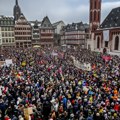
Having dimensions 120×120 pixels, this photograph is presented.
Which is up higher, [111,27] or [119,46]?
[111,27]

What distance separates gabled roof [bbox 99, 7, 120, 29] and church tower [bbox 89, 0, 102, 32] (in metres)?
5.78

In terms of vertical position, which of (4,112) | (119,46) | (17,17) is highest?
(17,17)

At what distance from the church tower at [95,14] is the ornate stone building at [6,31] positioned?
29.8m

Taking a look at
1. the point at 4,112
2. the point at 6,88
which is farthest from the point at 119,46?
the point at 4,112

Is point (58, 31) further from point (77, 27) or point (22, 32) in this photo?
point (22, 32)

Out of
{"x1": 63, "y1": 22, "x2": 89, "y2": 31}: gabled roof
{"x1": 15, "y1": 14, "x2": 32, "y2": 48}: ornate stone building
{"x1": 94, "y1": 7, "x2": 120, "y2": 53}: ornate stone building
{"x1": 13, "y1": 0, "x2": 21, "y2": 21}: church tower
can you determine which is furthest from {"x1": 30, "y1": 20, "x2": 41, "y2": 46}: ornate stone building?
{"x1": 94, "y1": 7, "x2": 120, "y2": 53}: ornate stone building

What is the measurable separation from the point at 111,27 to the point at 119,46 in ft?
22.5

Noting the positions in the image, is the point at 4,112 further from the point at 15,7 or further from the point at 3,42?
the point at 15,7

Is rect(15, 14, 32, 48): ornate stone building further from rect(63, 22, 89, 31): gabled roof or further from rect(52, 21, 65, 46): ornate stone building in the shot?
rect(52, 21, 65, 46): ornate stone building

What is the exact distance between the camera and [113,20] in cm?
5669

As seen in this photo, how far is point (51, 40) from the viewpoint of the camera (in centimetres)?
8825

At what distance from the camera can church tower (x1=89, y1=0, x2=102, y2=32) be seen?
66.8 metres

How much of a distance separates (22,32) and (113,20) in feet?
121

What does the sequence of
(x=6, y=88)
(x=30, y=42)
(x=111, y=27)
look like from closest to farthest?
(x=6, y=88), (x=111, y=27), (x=30, y=42)
